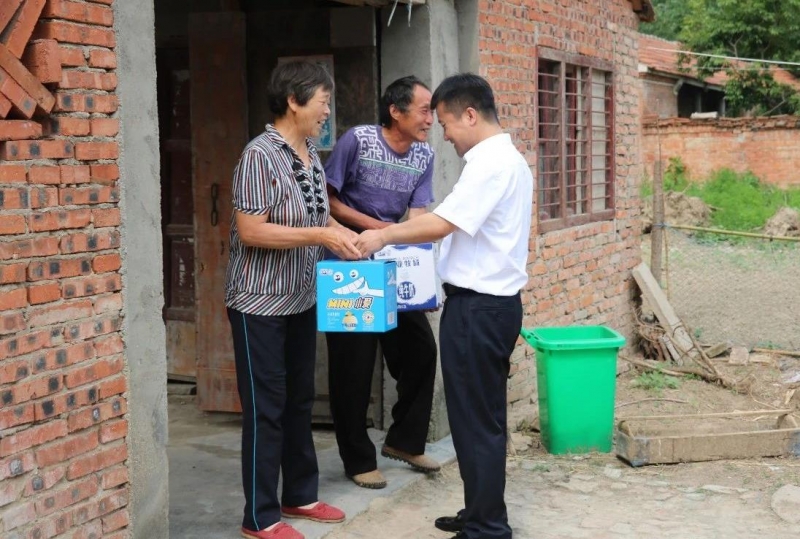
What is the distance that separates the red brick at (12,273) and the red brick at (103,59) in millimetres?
803

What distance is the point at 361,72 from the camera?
6285mm

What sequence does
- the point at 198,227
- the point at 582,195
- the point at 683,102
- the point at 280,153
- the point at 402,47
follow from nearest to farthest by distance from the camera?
the point at 280,153 < the point at 402,47 < the point at 198,227 < the point at 582,195 < the point at 683,102

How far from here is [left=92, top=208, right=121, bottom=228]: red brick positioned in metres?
3.89

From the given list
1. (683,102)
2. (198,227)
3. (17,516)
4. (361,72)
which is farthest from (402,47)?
(683,102)

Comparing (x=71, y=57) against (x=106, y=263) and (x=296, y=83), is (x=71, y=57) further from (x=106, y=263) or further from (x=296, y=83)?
(x=296, y=83)

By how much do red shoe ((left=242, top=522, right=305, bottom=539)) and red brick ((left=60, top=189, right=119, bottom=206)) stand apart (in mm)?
1577

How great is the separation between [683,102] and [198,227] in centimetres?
2688

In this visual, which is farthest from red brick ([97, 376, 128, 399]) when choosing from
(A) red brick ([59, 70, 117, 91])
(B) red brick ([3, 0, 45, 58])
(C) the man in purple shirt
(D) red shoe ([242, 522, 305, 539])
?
(C) the man in purple shirt

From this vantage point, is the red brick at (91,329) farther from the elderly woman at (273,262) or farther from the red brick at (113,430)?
the elderly woman at (273,262)

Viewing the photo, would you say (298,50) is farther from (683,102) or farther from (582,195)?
(683,102)

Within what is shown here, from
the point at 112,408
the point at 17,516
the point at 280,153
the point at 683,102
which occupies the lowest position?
the point at 17,516

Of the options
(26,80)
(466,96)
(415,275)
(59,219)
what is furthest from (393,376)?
(26,80)

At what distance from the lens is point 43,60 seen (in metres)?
3.63

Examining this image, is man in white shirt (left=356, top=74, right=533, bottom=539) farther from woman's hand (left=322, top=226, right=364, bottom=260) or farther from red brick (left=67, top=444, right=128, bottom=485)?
red brick (left=67, top=444, right=128, bottom=485)
